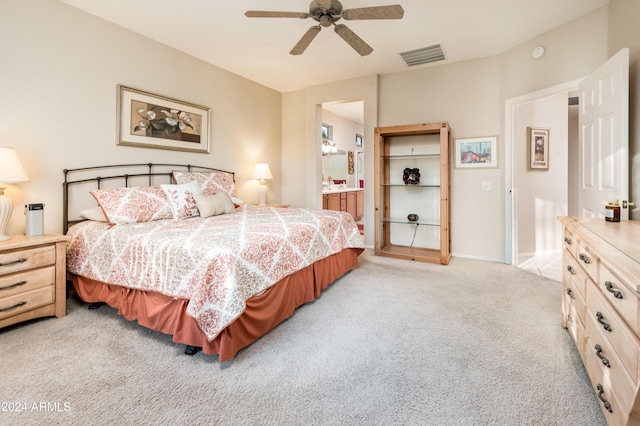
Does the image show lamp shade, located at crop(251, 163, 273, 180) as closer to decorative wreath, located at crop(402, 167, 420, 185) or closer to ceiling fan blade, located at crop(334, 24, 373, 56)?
decorative wreath, located at crop(402, 167, 420, 185)

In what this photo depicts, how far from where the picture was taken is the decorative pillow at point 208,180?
3.56m

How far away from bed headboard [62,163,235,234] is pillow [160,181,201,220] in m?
0.51

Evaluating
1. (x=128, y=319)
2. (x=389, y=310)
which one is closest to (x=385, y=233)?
(x=389, y=310)

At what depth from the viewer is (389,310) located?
257 cm

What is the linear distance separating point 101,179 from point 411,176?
3.92 metres

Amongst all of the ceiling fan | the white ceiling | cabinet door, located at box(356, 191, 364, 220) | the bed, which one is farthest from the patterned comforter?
cabinet door, located at box(356, 191, 364, 220)

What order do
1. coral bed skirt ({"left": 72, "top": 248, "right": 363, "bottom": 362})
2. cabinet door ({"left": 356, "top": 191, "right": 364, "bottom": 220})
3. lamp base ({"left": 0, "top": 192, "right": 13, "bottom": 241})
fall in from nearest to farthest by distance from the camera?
coral bed skirt ({"left": 72, "top": 248, "right": 363, "bottom": 362}) < lamp base ({"left": 0, "top": 192, "right": 13, "bottom": 241}) < cabinet door ({"left": 356, "top": 191, "right": 364, "bottom": 220})

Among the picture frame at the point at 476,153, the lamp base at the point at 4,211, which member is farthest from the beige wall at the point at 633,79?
the lamp base at the point at 4,211

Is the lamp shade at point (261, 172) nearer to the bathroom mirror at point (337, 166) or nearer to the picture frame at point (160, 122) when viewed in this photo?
the picture frame at point (160, 122)

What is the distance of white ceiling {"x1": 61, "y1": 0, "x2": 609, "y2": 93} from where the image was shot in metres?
2.84

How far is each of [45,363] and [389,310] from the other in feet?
7.85

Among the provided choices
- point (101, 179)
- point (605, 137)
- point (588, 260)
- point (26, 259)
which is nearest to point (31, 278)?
point (26, 259)

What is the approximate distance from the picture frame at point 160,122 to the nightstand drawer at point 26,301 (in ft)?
5.32

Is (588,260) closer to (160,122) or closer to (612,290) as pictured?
(612,290)
